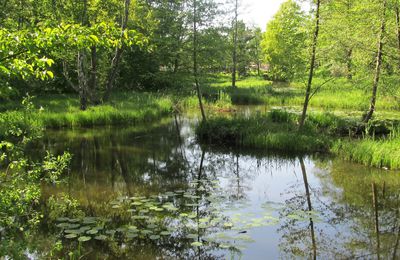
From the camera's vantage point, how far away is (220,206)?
7.75 meters

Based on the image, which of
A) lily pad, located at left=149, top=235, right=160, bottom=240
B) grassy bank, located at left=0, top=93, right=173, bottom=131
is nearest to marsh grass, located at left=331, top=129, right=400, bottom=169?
lily pad, located at left=149, top=235, right=160, bottom=240

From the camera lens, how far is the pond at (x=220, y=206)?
5969mm

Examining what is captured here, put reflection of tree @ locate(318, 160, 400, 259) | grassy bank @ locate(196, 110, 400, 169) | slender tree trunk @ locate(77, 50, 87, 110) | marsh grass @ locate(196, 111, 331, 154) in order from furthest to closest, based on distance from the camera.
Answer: slender tree trunk @ locate(77, 50, 87, 110) < marsh grass @ locate(196, 111, 331, 154) < grassy bank @ locate(196, 110, 400, 169) < reflection of tree @ locate(318, 160, 400, 259)

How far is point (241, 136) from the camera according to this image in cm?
1342

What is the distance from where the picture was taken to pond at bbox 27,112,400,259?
19.6 feet

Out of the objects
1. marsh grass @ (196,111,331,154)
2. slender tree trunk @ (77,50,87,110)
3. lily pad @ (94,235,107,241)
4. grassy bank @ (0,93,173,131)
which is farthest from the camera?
slender tree trunk @ (77,50,87,110)

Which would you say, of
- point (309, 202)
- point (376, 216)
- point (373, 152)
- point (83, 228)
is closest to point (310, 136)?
point (373, 152)

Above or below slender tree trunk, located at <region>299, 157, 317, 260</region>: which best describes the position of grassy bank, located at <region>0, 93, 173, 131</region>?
above

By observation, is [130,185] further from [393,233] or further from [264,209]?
[393,233]

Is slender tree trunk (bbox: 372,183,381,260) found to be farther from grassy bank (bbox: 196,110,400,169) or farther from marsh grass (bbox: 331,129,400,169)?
grassy bank (bbox: 196,110,400,169)

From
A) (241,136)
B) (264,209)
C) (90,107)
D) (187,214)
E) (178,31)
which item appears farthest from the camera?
(90,107)

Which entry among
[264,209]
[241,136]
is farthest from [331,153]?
[264,209]

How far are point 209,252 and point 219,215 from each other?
4.56ft

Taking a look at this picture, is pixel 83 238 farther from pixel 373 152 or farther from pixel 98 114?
pixel 98 114
